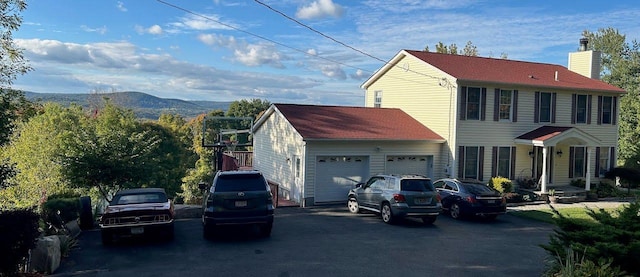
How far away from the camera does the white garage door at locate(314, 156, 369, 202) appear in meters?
21.0

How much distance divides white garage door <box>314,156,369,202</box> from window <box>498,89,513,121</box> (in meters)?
7.85

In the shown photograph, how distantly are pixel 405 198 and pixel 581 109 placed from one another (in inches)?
641

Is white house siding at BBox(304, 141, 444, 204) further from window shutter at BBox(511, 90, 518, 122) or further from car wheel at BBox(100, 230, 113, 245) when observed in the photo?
car wheel at BBox(100, 230, 113, 245)

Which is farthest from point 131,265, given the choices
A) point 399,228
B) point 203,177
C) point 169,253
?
point 203,177

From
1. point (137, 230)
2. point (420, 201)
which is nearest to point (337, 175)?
point (420, 201)

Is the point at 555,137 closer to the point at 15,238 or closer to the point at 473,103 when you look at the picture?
the point at 473,103

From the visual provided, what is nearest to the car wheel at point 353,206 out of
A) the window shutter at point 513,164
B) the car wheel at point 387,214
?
the car wheel at point 387,214

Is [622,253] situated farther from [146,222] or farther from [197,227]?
[197,227]

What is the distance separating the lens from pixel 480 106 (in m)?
23.8

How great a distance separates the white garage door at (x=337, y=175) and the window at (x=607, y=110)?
15376 mm

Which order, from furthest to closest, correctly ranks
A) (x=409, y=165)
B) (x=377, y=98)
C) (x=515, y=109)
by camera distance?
(x=377, y=98)
(x=515, y=109)
(x=409, y=165)

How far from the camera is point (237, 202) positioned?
1297 centimetres

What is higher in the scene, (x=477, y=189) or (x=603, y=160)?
(x=603, y=160)

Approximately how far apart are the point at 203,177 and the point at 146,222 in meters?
25.6
